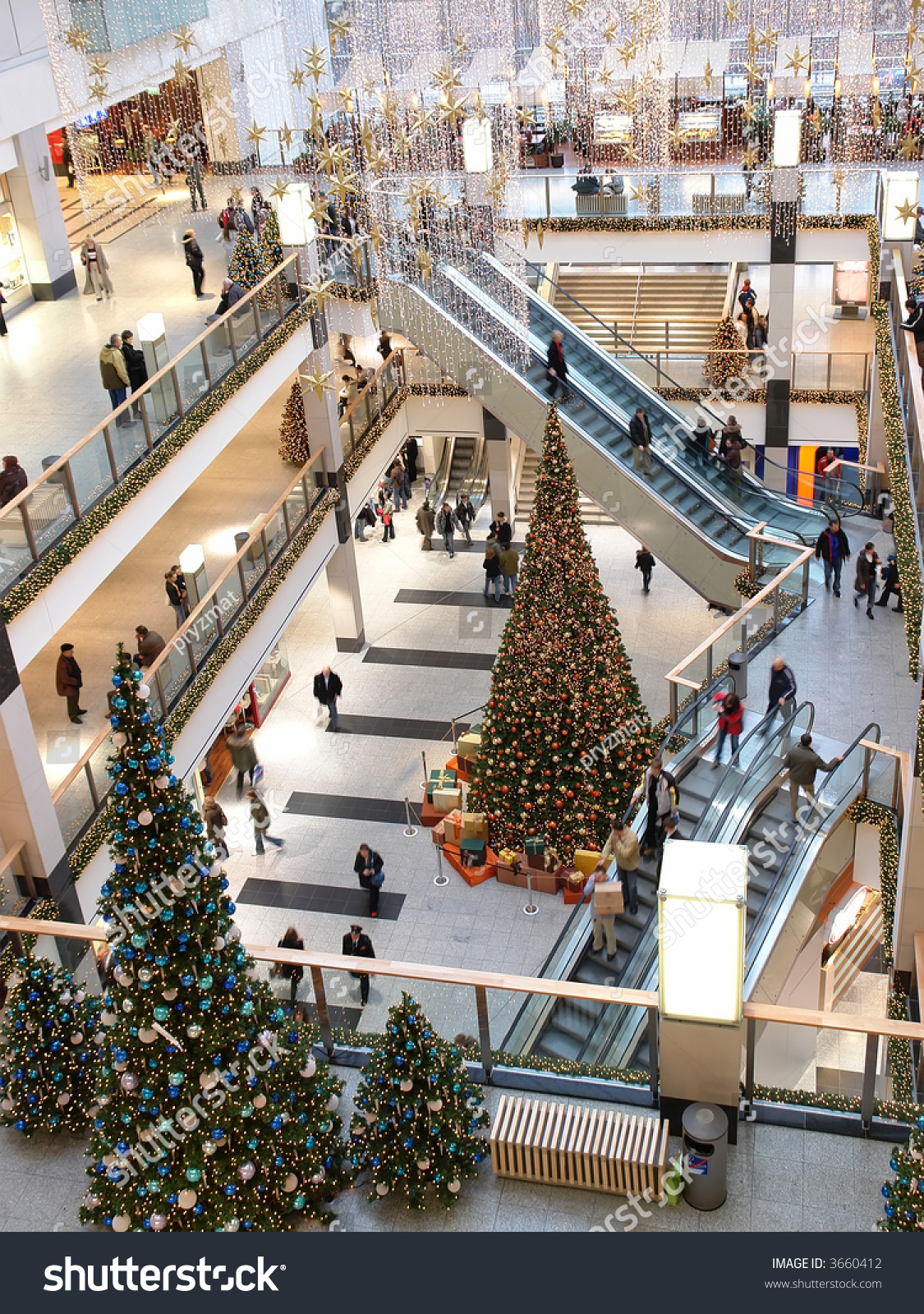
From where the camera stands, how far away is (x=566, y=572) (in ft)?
47.5

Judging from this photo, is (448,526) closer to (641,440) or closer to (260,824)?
(641,440)

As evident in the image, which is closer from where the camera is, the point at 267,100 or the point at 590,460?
the point at 590,460

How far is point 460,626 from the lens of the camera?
22.3 metres

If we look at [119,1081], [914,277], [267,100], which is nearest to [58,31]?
[267,100]

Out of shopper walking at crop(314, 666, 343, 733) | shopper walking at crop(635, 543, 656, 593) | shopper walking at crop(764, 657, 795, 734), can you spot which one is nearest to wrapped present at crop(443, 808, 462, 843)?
shopper walking at crop(314, 666, 343, 733)

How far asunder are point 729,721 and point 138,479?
22.1ft

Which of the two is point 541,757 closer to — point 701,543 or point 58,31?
point 701,543

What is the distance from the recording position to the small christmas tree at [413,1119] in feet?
23.6

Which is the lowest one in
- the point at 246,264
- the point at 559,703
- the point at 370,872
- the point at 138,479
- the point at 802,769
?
the point at 370,872

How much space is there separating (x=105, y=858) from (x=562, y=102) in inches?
780

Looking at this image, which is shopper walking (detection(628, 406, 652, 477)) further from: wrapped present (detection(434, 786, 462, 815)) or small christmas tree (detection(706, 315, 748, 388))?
wrapped present (detection(434, 786, 462, 815))

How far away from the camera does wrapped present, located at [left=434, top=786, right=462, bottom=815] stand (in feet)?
56.2

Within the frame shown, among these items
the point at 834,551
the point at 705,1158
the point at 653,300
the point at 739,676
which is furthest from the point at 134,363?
the point at 653,300

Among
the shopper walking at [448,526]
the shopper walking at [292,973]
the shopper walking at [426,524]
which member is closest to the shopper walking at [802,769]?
the shopper walking at [292,973]
